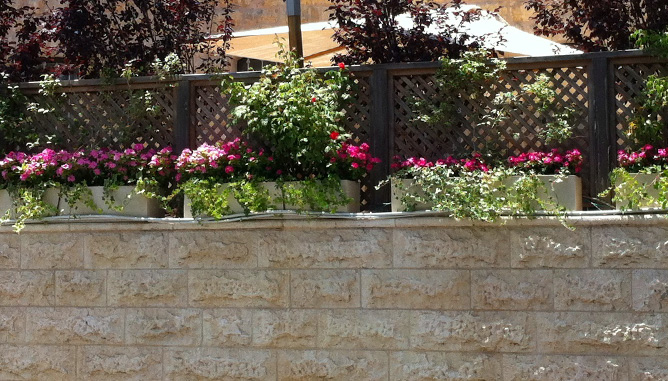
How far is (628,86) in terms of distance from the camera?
724cm

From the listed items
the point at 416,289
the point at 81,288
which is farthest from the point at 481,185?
the point at 81,288

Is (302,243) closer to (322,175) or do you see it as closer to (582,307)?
(322,175)

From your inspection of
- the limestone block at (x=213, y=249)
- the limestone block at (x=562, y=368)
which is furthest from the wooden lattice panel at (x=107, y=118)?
the limestone block at (x=562, y=368)

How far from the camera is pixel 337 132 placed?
7.34 metres

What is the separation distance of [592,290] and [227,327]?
2799 mm

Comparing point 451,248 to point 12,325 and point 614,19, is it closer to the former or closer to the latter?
point 614,19

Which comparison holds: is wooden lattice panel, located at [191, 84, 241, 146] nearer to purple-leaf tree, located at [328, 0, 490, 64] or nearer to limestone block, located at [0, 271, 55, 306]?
purple-leaf tree, located at [328, 0, 490, 64]

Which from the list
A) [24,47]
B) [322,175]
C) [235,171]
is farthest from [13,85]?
[322,175]

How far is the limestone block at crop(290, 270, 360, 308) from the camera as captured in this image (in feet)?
23.2

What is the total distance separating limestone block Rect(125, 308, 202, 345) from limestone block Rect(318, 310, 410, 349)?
40.7 inches

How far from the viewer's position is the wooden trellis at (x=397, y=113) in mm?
7250

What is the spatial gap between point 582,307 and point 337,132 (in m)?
2.30

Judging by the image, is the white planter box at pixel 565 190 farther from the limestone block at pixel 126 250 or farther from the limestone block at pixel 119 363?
the limestone block at pixel 119 363

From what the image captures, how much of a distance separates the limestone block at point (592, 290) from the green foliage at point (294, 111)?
2.04m
